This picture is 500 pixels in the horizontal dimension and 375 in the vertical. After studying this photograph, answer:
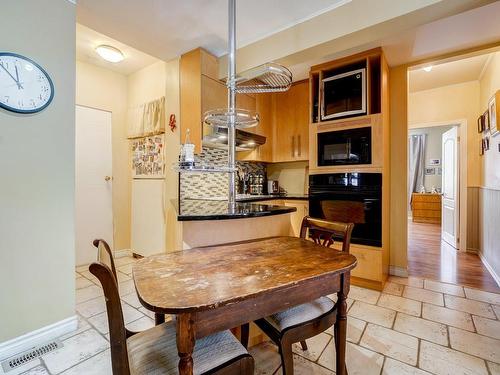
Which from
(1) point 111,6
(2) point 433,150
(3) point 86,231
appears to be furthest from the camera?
(2) point 433,150

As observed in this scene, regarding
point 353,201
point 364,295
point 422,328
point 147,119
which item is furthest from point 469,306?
point 147,119

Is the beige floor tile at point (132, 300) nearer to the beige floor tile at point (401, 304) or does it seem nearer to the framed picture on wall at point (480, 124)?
the beige floor tile at point (401, 304)

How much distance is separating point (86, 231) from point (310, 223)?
3205 mm

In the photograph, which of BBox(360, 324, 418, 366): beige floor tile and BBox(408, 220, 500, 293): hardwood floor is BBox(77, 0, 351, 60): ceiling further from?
BBox(408, 220, 500, 293): hardwood floor

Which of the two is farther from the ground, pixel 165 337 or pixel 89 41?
pixel 89 41

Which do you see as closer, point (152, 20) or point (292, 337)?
Result: point (292, 337)

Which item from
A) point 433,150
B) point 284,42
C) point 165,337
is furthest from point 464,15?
point 433,150

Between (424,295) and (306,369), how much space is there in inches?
68.9

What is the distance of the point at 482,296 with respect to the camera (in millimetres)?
2551

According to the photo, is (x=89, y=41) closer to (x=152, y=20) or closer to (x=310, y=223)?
(x=152, y=20)

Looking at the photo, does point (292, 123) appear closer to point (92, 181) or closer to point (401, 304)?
point (401, 304)

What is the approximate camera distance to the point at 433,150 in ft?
25.0

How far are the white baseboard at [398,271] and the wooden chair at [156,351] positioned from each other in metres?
2.84

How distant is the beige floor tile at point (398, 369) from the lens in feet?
5.03
